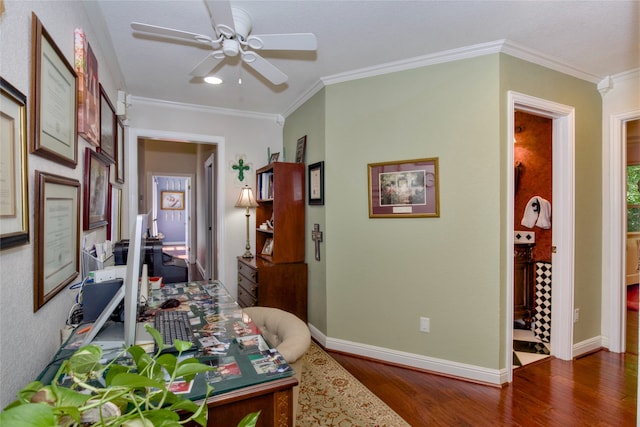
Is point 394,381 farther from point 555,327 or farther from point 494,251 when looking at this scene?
point 555,327

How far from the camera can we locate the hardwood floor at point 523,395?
207 centimetres

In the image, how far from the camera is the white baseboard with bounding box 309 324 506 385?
2.43 meters

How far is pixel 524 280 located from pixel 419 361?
1721mm

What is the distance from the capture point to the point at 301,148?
11.7ft

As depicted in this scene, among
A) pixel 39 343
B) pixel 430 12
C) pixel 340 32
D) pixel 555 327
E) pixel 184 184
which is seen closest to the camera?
pixel 39 343

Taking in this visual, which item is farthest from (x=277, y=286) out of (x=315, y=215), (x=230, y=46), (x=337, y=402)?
(x=230, y=46)

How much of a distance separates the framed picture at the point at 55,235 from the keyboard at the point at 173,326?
0.42 metres

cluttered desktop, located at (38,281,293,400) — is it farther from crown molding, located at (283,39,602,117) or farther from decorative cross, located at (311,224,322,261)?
crown molding, located at (283,39,602,117)

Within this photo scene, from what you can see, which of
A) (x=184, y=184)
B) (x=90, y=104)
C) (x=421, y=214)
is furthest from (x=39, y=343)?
(x=184, y=184)

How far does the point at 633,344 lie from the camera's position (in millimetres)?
3186

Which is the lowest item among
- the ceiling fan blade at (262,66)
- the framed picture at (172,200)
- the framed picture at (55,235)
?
the framed picture at (55,235)

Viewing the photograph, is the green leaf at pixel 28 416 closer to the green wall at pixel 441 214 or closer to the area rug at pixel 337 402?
the area rug at pixel 337 402

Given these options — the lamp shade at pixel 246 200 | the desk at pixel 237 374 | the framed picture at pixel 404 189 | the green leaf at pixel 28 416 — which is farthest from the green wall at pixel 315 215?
the green leaf at pixel 28 416

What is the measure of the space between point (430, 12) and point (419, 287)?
1.95m
